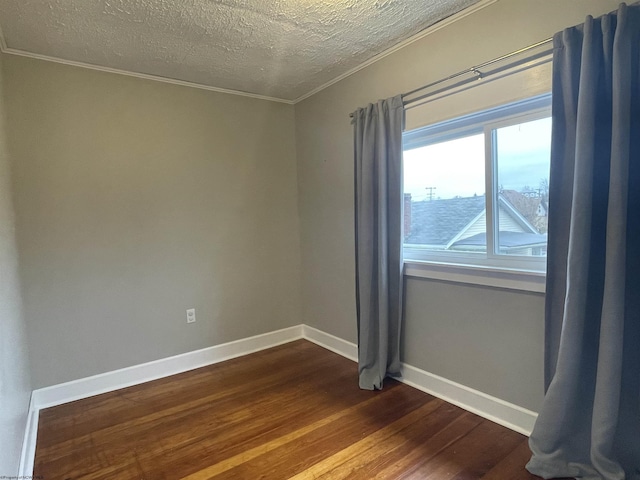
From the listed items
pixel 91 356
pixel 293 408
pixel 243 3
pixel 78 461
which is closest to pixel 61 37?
pixel 243 3

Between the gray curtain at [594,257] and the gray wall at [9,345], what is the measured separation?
7.39 ft

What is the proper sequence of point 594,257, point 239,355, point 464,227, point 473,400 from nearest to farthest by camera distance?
point 594,257
point 473,400
point 464,227
point 239,355

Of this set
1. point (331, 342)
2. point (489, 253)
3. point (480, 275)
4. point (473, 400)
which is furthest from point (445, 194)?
point (331, 342)

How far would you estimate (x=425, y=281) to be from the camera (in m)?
2.46

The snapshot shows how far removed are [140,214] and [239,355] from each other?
148 centimetres

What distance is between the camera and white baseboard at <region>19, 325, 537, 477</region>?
80.0 inches

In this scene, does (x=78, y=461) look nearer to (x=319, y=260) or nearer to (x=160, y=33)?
(x=319, y=260)

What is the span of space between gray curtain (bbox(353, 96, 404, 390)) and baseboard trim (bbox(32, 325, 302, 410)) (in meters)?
1.12

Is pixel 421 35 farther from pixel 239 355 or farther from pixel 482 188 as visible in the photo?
pixel 239 355

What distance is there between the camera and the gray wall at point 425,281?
6.31 feet

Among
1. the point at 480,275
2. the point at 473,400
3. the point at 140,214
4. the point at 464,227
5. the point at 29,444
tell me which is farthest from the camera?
the point at 140,214

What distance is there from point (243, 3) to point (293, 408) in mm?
2389

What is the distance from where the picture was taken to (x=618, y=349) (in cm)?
150

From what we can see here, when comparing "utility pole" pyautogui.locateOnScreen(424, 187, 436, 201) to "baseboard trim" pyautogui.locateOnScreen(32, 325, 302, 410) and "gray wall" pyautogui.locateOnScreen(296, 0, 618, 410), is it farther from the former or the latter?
"baseboard trim" pyautogui.locateOnScreen(32, 325, 302, 410)
